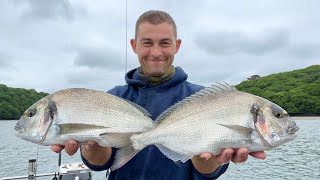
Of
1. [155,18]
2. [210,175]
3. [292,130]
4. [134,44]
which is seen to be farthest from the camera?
[134,44]

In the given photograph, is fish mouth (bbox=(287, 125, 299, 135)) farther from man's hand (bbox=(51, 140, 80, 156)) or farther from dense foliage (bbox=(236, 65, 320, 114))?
dense foliage (bbox=(236, 65, 320, 114))

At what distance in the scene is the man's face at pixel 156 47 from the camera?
3850 mm

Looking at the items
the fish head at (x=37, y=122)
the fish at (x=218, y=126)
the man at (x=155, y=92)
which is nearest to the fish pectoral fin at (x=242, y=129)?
the fish at (x=218, y=126)

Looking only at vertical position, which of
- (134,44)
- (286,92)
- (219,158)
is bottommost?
(219,158)

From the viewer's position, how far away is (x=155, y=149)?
3764mm

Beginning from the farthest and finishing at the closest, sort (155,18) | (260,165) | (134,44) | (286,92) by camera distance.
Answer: (286,92) → (260,165) → (134,44) → (155,18)

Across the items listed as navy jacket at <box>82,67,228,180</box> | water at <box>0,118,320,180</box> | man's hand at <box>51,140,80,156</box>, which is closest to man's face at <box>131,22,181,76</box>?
navy jacket at <box>82,67,228,180</box>

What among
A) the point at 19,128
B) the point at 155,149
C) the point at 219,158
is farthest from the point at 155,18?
the point at 19,128

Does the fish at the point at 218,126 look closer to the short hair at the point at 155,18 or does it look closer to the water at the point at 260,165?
the short hair at the point at 155,18

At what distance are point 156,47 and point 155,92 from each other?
19.4 inches

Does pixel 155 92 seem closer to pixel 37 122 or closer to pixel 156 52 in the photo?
pixel 156 52

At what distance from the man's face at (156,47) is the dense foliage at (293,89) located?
77.3 meters

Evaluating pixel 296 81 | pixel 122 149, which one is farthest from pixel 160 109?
pixel 296 81

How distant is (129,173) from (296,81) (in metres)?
104
